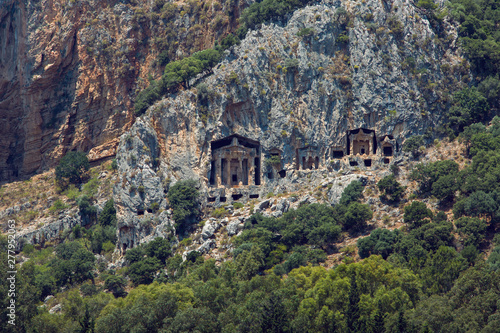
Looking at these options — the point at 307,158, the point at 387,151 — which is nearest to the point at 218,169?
the point at 307,158

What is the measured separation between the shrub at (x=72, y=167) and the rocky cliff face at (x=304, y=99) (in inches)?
513

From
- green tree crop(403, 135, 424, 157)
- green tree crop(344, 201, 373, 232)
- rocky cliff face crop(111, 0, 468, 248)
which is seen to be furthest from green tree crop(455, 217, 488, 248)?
rocky cliff face crop(111, 0, 468, 248)

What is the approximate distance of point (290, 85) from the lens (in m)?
112

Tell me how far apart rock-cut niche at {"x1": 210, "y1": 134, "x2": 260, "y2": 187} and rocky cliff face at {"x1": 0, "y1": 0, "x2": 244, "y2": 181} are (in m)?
19.3

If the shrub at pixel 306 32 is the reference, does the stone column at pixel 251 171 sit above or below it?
below

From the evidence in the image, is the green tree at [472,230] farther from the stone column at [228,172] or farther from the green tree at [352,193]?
the stone column at [228,172]

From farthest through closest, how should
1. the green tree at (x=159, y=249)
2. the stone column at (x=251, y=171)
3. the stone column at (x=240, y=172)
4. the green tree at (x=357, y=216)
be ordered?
1. the stone column at (x=251, y=171)
2. the stone column at (x=240, y=172)
3. the green tree at (x=159, y=249)
4. the green tree at (x=357, y=216)

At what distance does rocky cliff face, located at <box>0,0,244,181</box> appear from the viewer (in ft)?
408

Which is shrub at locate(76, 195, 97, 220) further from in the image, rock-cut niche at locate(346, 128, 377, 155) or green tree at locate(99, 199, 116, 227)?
rock-cut niche at locate(346, 128, 377, 155)

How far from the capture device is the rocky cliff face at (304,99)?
109562 millimetres

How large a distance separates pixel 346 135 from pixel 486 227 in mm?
24984

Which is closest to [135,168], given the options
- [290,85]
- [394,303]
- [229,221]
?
[229,221]

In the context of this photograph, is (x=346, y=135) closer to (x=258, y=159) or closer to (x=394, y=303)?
(x=258, y=159)

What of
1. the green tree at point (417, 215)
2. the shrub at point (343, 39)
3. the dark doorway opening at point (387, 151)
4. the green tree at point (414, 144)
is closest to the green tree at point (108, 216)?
the dark doorway opening at point (387, 151)
